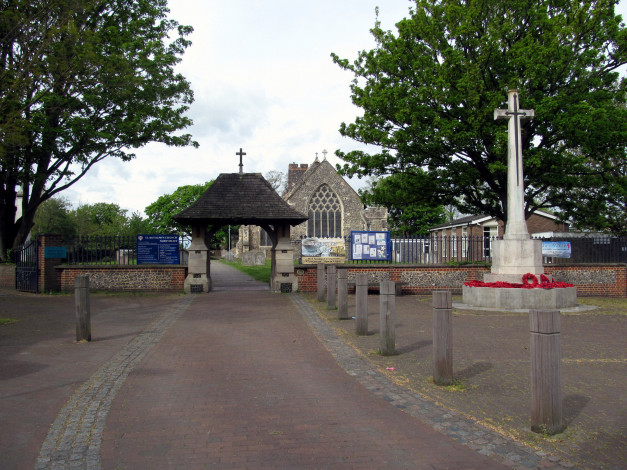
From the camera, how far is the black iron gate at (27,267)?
746 inches

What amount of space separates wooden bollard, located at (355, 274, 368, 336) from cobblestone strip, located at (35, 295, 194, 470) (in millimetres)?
3781

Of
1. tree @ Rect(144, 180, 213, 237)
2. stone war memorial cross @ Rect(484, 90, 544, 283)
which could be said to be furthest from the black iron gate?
tree @ Rect(144, 180, 213, 237)

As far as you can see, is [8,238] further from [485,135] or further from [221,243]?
[221,243]

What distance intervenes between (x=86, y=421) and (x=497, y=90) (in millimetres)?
18727

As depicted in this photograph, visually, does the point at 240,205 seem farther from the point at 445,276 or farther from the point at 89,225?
the point at 89,225

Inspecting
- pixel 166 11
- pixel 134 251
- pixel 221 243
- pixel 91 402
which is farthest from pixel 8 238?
pixel 221 243

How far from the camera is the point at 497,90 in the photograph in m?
20.0

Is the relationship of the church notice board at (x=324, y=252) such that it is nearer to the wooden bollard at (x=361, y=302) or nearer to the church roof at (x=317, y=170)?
the wooden bollard at (x=361, y=302)

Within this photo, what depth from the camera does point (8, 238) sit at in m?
23.2

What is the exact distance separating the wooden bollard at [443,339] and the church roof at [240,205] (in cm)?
1302

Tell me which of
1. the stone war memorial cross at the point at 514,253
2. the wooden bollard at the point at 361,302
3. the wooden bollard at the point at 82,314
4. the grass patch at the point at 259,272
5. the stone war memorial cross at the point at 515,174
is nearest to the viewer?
the wooden bollard at the point at 82,314

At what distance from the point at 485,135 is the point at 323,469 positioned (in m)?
17.5

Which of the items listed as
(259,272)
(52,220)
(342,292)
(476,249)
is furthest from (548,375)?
(52,220)

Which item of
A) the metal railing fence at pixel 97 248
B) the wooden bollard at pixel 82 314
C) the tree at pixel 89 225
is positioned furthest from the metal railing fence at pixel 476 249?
the tree at pixel 89 225
